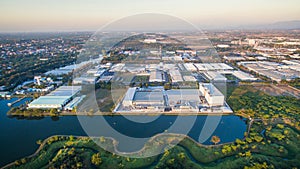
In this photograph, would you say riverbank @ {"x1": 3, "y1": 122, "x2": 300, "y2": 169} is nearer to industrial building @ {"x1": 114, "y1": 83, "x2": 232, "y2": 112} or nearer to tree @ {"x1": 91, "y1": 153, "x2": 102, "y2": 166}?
tree @ {"x1": 91, "y1": 153, "x2": 102, "y2": 166}

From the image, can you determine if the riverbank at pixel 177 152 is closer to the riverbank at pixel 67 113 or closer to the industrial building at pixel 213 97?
the riverbank at pixel 67 113

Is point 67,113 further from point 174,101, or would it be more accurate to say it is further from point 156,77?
point 156,77

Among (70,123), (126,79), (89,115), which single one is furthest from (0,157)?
(126,79)

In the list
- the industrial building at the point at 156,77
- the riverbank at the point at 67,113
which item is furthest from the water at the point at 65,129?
the industrial building at the point at 156,77

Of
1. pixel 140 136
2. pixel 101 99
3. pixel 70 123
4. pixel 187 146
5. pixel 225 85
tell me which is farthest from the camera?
pixel 225 85

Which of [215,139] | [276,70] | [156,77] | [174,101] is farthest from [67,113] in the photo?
[276,70]

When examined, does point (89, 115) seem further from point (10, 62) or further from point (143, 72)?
point (10, 62)

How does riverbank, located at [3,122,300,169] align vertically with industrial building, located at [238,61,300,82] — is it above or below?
below

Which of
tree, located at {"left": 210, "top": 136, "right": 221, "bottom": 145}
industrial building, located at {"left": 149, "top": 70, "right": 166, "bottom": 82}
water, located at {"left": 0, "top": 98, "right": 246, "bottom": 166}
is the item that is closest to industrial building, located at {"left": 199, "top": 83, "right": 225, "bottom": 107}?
water, located at {"left": 0, "top": 98, "right": 246, "bottom": 166}
